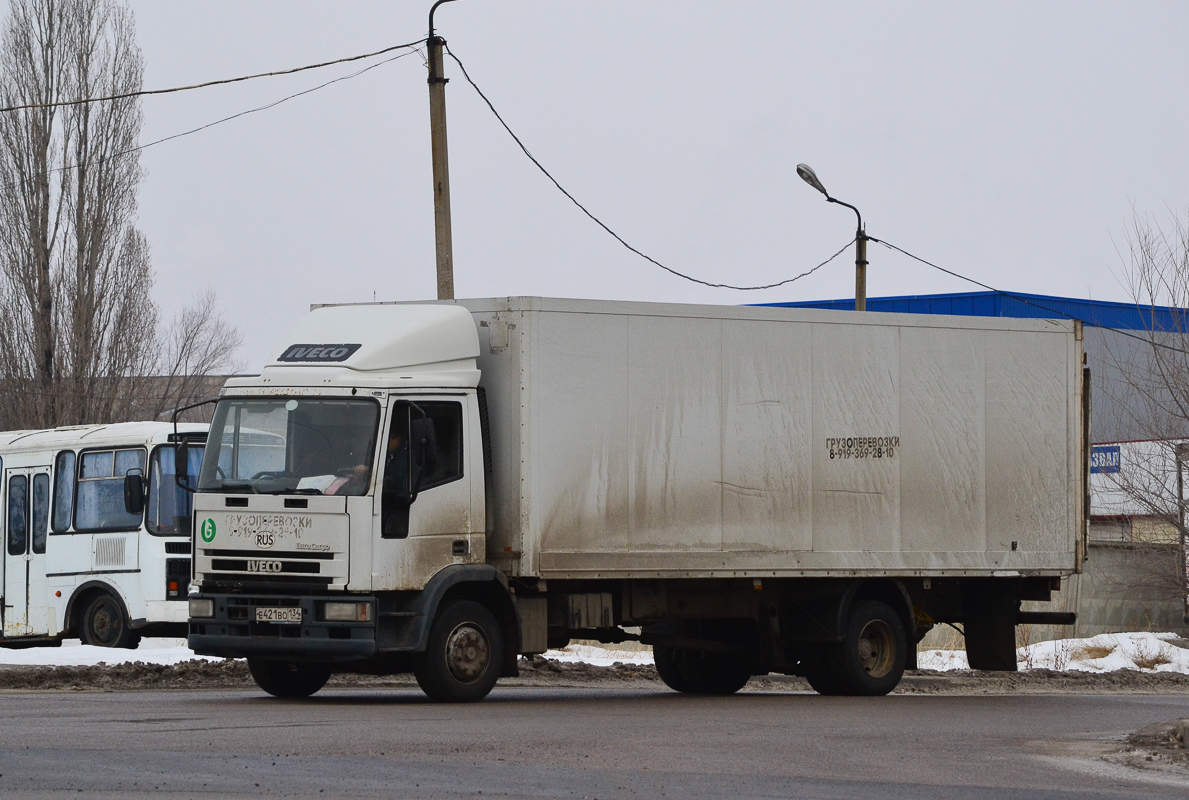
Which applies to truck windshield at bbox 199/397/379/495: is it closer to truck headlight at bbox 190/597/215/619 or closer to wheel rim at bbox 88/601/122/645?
truck headlight at bbox 190/597/215/619

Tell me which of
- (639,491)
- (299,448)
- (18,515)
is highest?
(299,448)

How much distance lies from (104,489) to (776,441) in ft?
34.5

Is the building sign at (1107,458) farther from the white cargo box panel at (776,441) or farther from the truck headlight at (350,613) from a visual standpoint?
the truck headlight at (350,613)

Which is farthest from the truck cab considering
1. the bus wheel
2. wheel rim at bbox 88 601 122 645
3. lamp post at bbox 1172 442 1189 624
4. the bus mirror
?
lamp post at bbox 1172 442 1189 624

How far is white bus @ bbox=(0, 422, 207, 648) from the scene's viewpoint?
21438 millimetres

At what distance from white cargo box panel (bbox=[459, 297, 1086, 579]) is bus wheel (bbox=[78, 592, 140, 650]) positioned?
28.9ft

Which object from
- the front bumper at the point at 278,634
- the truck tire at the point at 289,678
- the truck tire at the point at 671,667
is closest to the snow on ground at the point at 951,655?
the truck tire at the point at 671,667

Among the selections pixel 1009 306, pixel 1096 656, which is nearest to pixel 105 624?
pixel 1096 656

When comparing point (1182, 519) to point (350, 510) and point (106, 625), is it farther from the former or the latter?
point (350, 510)

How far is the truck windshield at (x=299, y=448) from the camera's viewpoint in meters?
13.7

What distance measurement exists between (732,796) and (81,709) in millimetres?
6762

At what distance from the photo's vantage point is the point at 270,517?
13680mm

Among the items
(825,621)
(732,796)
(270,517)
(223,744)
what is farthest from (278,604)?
(732,796)

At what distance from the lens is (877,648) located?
16.4 meters
